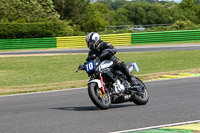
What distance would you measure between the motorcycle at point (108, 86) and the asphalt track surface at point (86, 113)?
0.20 metres

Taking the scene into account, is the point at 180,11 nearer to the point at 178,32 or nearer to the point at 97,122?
the point at 178,32

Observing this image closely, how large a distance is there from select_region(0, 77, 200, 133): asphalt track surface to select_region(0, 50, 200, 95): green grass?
430cm

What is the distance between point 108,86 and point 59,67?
13923mm

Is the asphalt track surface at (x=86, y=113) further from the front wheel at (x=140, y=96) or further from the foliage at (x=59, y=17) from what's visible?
the foliage at (x=59, y=17)

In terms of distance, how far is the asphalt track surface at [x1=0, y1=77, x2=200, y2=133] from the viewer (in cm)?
666

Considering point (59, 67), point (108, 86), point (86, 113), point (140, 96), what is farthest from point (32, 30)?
point (86, 113)

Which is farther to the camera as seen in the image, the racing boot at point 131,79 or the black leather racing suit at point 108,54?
the racing boot at point 131,79

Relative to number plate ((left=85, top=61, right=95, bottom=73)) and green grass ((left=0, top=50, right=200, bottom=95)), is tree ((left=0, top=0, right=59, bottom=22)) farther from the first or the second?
number plate ((left=85, top=61, right=95, bottom=73))

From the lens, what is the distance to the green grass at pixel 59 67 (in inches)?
651

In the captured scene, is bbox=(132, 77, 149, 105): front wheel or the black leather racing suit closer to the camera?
the black leather racing suit

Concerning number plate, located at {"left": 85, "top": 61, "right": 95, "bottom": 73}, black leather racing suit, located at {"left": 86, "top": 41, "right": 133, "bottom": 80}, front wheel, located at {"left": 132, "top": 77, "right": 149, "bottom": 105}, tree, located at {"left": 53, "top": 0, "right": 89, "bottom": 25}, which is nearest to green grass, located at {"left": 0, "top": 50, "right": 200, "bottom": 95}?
front wheel, located at {"left": 132, "top": 77, "right": 149, "bottom": 105}

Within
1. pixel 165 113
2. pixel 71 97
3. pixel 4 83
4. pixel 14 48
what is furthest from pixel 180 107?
pixel 14 48

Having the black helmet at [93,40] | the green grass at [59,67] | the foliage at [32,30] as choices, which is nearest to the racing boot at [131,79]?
the black helmet at [93,40]

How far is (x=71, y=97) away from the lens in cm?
1089
